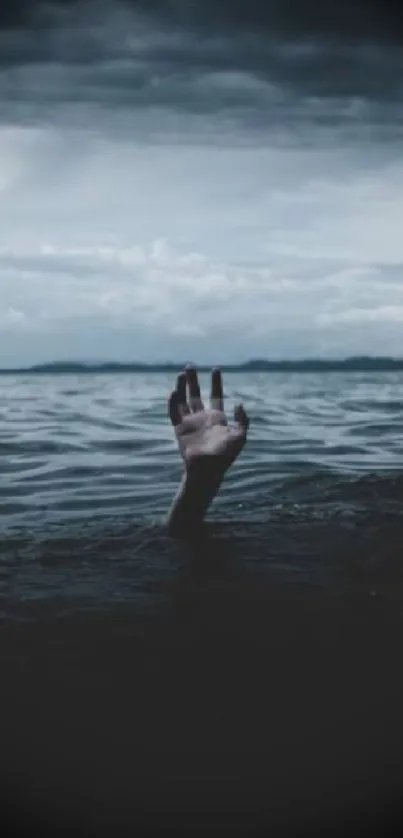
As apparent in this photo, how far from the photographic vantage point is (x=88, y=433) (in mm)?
2135

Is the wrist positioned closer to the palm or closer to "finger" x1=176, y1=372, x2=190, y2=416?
the palm

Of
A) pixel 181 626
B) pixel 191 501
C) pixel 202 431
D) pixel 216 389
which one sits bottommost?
pixel 181 626

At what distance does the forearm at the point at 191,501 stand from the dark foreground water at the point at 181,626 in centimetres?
4

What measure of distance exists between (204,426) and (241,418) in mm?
97

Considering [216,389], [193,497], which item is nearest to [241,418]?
[216,389]

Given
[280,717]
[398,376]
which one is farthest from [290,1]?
[280,717]

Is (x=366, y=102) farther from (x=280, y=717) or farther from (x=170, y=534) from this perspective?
(x=280, y=717)

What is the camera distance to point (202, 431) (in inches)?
74.9

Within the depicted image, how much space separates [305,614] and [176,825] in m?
0.52

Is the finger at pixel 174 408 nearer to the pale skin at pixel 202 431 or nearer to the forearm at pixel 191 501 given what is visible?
the pale skin at pixel 202 431

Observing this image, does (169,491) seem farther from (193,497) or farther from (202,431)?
(202,431)

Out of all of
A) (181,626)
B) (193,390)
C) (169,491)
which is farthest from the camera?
(169,491)

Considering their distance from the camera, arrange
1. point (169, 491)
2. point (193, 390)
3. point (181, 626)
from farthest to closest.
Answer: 1. point (169, 491)
2. point (193, 390)
3. point (181, 626)

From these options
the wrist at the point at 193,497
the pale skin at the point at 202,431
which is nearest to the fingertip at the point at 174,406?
the pale skin at the point at 202,431
